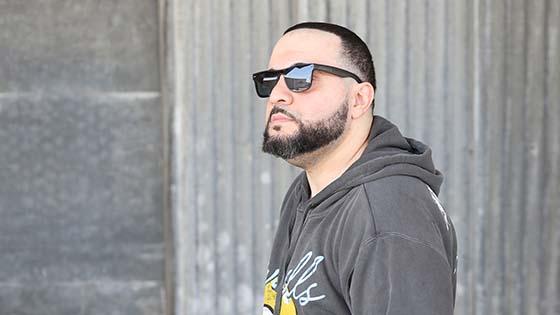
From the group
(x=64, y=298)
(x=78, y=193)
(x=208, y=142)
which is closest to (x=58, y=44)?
(x=78, y=193)

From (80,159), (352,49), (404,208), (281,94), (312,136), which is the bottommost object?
(80,159)

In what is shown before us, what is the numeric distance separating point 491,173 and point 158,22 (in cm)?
188

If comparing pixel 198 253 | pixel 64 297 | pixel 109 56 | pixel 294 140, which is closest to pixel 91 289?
pixel 64 297

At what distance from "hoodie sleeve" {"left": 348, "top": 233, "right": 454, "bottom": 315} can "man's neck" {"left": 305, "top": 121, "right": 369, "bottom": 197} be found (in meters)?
0.44

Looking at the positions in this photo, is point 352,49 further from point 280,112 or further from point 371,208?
point 371,208

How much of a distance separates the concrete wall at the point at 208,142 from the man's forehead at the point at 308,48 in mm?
1929

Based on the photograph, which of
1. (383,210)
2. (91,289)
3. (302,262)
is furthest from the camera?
(91,289)

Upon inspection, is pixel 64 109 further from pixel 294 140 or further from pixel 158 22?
pixel 294 140

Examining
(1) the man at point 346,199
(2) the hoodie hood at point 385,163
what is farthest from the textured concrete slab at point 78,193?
(2) the hoodie hood at point 385,163

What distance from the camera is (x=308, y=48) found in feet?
7.25

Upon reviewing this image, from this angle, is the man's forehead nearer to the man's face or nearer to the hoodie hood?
the man's face

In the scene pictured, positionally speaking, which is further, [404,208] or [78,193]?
[78,193]

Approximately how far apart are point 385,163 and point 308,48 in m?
0.40

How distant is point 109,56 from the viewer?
438cm
